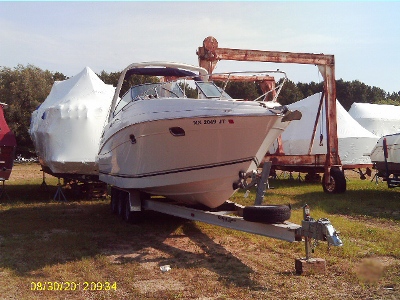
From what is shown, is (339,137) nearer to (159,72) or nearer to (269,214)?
(159,72)

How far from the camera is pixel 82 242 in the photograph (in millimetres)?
7645

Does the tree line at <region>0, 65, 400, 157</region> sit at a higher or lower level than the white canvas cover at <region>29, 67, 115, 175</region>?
higher

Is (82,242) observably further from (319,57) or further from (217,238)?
(319,57)

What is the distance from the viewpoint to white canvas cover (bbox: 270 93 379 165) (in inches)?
682

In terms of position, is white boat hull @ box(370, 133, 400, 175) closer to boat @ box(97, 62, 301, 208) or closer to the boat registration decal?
boat @ box(97, 62, 301, 208)

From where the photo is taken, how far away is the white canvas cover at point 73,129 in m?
12.4

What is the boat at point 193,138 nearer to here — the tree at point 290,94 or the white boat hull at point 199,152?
the white boat hull at point 199,152

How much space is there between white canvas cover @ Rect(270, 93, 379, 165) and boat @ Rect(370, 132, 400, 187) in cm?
272

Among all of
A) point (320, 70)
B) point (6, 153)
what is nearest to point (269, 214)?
point (6, 153)

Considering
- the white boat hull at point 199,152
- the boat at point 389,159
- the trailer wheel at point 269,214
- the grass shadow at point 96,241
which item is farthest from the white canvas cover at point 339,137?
the trailer wheel at point 269,214

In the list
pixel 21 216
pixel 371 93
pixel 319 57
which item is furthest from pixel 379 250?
pixel 371 93
